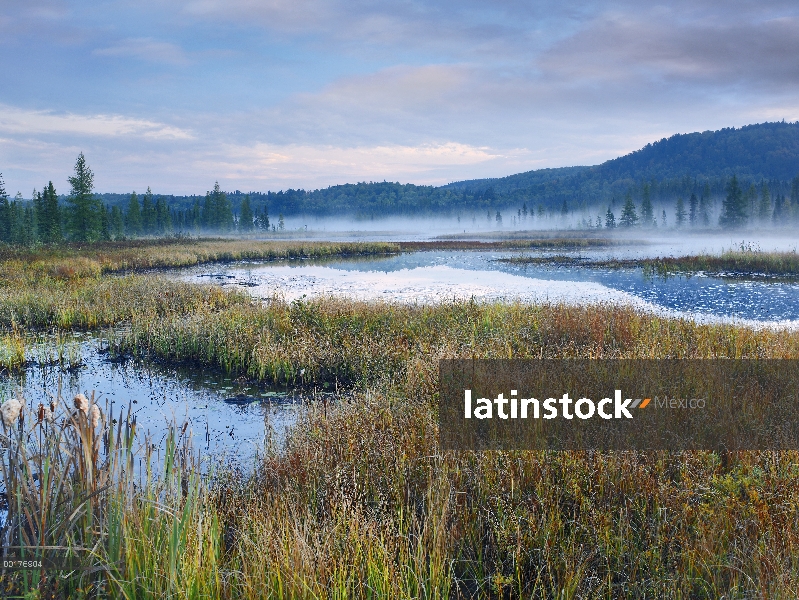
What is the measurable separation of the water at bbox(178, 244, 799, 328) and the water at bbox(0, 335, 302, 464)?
6.87 meters

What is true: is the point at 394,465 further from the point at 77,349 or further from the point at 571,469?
the point at 77,349

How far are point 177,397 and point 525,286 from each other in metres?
19.2

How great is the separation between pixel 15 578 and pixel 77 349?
481 inches

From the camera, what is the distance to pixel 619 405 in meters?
7.05

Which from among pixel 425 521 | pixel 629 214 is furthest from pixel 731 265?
pixel 629 214

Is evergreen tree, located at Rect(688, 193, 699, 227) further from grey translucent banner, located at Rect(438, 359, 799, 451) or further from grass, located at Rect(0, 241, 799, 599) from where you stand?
grass, located at Rect(0, 241, 799, 599)

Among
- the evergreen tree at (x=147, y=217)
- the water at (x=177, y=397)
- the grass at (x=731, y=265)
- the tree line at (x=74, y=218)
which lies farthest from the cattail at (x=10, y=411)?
the evergreen tree at (x=147, y=217)

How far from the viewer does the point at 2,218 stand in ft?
227

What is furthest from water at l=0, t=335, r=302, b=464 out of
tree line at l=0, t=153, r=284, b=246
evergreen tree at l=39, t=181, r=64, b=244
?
evergreen tree at l=39, t=181, r=64, b=244

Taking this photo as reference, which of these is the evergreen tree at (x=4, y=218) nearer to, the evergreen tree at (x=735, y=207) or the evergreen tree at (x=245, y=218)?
the evergreen tree at (x=245, y=218)

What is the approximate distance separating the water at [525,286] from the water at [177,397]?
6.87m

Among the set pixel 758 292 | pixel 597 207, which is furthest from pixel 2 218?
pixel 597 207

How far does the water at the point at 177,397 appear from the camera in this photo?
321 inches

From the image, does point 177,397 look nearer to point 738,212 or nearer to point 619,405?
point 619,405
